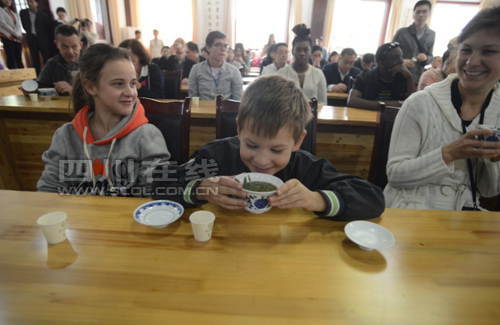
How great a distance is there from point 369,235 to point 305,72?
10.8 feet

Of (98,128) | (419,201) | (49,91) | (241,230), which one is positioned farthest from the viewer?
(49,91)

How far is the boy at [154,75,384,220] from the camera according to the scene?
91 cm

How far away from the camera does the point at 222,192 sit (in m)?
0.92

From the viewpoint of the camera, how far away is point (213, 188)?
94 cm

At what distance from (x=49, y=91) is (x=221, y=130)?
208 cm

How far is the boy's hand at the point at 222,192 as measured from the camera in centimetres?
89

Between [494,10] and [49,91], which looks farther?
[49,91]

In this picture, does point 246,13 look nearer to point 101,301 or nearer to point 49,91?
point 49,91

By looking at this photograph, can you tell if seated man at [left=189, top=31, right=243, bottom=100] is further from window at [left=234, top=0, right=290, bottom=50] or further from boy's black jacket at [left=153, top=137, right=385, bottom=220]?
window at [left=234, top=0, right=290, bottom=50]

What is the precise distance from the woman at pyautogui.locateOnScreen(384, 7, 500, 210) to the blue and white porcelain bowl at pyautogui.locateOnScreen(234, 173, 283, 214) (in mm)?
765

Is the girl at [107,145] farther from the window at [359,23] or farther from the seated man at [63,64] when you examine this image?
the window at [359,23]

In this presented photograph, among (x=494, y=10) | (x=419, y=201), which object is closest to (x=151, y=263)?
(x=419, y=201)

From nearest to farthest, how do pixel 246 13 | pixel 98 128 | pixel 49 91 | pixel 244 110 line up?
1. pixel 244 110
2. pixel 98 128
3. pixel 49 91
4. pixel 246 13

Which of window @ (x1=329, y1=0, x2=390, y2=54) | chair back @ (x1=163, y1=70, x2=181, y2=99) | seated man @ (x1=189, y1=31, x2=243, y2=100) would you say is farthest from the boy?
window @ (x1=329, y1=0, x2=390, y2=54)
